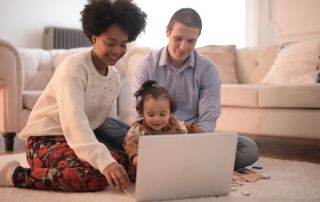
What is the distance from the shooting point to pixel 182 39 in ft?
5.83

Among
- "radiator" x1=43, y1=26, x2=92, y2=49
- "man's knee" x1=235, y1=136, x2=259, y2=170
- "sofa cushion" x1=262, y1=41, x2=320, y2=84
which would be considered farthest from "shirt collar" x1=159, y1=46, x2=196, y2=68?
"radiator" x1=43, y1=26, x2=92, y2=49

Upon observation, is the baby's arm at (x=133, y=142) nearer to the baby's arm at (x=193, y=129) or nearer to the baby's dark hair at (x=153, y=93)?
the baby's dark hair at (x=153, y=93)

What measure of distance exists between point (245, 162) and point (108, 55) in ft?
2.46

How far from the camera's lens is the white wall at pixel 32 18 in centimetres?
462

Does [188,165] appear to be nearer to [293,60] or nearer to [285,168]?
[285,168]

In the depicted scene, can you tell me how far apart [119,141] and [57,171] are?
48 cm

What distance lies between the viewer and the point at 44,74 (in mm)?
3318

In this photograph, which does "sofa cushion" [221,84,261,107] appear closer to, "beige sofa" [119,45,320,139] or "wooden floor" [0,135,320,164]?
"beige sofa" [119,45,320,139]

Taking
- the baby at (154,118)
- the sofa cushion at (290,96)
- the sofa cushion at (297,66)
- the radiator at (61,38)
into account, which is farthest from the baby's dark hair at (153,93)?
the radiator at (61,38)

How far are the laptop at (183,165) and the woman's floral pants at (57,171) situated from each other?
0.23 m

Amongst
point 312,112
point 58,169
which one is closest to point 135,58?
point 312,112

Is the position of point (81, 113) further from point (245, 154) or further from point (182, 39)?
point (245, 154)

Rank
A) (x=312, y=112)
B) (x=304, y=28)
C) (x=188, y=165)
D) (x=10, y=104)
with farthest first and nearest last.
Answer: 1. (x=304, y=28)
2. (x=10, y=104)
3. (x=312, y=112)
4. (x=188, y=165)

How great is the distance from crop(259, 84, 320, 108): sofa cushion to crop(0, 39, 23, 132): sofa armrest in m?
1.40
